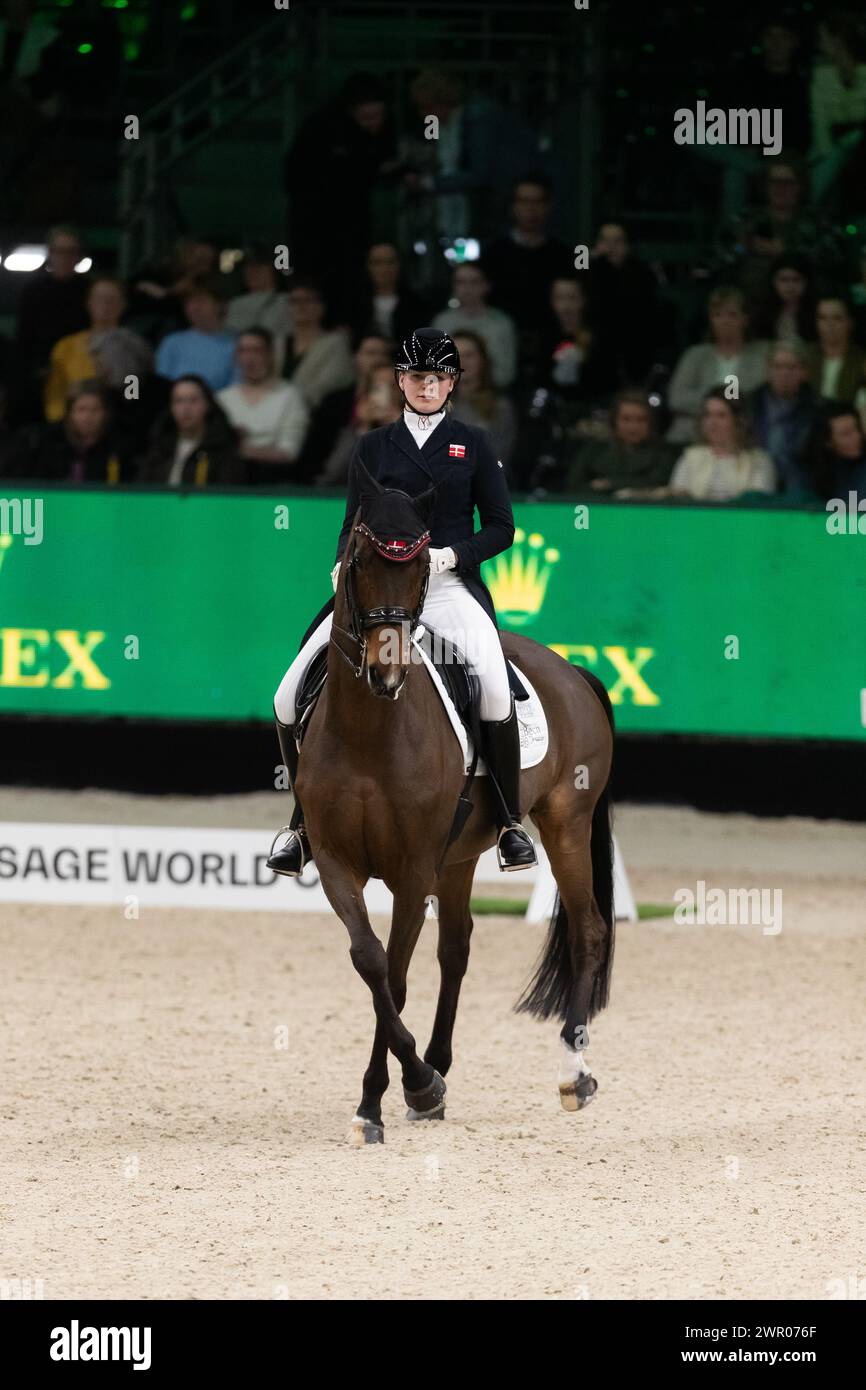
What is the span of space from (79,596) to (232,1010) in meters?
3.83

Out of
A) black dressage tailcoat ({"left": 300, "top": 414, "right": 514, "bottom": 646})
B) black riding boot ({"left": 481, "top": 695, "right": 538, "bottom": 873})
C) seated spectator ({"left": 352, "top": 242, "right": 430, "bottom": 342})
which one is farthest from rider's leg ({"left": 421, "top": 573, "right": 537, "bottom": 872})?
seated spectator ({"left": 352, "top": 242, "right": 430, "bottom": 342})

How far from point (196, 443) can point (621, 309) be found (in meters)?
2.55

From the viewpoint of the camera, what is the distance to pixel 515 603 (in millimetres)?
11750

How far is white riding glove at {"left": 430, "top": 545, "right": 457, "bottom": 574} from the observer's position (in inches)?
261

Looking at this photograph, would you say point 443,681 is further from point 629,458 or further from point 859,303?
point 859,303

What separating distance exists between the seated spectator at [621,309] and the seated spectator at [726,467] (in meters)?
1.00

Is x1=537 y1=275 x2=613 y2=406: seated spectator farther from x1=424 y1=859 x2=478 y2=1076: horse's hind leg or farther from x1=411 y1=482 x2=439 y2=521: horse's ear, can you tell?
x1=411 y1=482 x2=439 y2=521: horse's ear

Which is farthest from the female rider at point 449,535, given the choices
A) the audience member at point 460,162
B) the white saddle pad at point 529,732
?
the audience member at point 460,162

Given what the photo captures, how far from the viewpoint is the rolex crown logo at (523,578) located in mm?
11742

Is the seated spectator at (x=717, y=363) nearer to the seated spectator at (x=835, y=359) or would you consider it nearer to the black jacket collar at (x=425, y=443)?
the seated spectator at (x=835, y=359)

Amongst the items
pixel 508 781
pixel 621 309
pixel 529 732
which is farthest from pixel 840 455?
pixel 508 781

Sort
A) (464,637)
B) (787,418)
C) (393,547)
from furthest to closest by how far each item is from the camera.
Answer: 1. (787,418)
2. (464,637)
3. (393,547)

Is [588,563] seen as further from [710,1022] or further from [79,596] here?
[710,1022]

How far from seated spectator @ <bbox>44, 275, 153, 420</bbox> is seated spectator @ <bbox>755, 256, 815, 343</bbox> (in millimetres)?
3539
